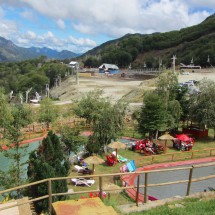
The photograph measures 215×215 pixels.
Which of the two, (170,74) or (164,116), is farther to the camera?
(170,74)

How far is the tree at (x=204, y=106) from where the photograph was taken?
28.4 metres

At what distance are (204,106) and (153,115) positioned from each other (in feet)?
15.9

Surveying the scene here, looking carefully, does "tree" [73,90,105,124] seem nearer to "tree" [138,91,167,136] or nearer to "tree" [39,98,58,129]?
"tree" [39,98,58,129]

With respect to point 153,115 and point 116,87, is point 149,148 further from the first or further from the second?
point 116,87

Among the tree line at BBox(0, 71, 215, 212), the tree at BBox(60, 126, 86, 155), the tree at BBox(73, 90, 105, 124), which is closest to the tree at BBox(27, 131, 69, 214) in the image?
the tree line at BBox(0, 71, 215, 212)

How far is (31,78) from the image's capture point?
122 m

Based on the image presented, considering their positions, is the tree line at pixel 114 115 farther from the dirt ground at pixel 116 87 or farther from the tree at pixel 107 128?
the dirt ground at pixel 116 87

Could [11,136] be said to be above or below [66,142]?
above

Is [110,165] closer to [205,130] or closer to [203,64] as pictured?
[205,130]

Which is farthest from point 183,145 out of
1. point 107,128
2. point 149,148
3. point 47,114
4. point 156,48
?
point 156,48

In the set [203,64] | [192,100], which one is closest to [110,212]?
[192,100]

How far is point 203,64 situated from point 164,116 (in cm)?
9477

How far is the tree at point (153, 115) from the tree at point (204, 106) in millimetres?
3067

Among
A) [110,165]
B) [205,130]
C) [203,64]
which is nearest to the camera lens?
[110,165]
